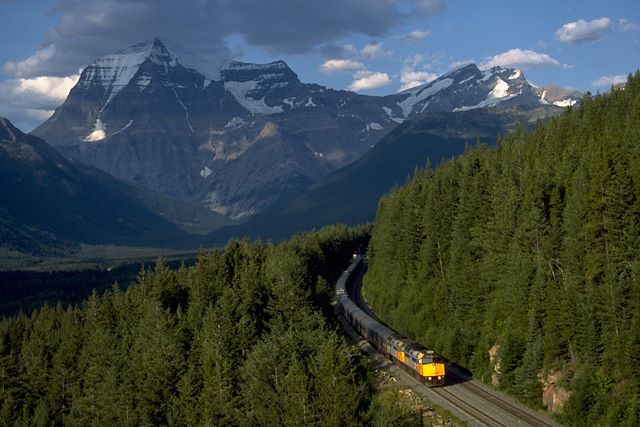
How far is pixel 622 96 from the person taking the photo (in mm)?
118375

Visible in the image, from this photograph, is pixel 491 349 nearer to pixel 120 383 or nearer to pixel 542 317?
pixel 542 317

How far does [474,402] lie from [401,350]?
1227 cm

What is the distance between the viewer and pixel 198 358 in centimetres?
7919

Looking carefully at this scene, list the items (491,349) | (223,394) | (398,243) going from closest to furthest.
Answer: (223,394) → (491,349) → (398,243)

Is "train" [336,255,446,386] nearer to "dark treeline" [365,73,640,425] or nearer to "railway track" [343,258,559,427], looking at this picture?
"railway track" [343,258,559,427]

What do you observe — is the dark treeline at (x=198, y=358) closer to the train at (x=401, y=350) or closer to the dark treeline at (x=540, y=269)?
the train at (x=401, y=350)

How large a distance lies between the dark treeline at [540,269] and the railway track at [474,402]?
1.86 m

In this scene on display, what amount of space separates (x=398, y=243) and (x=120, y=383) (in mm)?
51197

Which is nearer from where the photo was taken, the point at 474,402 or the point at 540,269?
the point at 474,402

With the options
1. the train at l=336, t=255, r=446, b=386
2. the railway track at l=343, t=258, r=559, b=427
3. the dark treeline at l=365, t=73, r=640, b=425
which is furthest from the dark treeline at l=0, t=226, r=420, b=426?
the dark treeline at l=365, t=73, r=640, b=425

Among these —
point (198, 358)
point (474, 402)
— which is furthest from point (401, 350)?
point (198, 358)

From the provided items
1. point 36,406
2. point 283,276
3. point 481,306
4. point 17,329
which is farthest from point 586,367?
point 17,329

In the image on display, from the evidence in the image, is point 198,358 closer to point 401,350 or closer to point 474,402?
point 401,350

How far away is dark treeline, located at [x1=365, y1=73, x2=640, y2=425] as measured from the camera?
2349 inches
